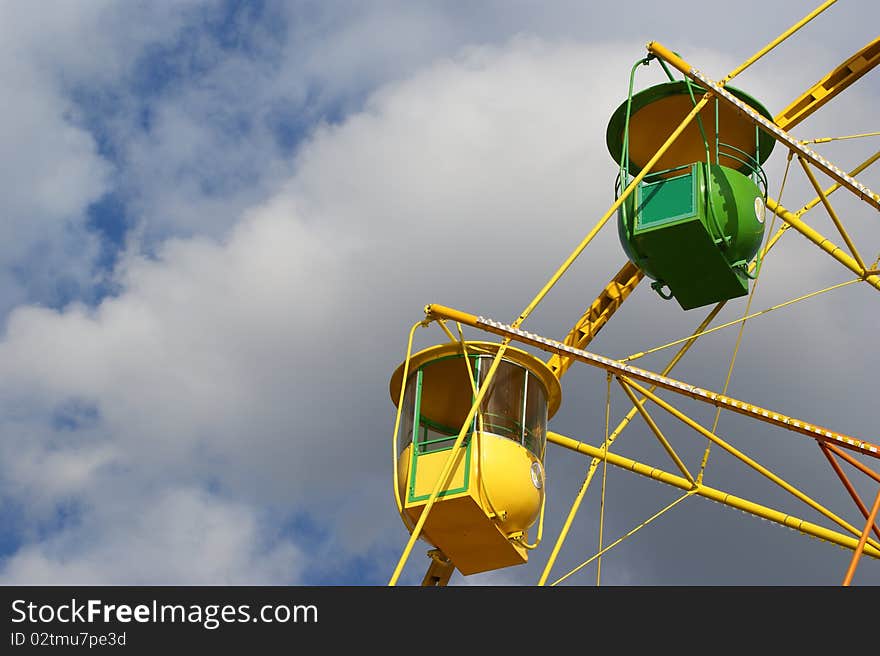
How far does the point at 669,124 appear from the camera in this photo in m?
27.7

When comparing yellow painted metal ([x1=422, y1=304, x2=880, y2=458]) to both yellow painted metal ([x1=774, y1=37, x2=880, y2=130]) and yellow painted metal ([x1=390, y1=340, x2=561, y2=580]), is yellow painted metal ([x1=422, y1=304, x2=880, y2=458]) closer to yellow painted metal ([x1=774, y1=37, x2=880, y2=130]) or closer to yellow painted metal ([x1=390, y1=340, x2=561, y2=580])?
yellow painted metal ([x1=390, y1=340, x2=561, y2=580])

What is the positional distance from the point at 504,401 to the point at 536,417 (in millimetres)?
792

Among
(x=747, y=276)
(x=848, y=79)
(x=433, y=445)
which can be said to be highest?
(x=848, y=79)

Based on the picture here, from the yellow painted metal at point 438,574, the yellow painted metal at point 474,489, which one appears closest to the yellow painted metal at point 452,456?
the yellow painted metal at point 474,489

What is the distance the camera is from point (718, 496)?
2873 centimetres

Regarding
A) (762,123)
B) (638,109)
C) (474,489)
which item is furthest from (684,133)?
(474,489)

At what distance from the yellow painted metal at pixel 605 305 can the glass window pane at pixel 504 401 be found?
615 centimetres

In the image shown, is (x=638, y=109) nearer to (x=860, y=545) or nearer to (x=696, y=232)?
(x=696, y=232)

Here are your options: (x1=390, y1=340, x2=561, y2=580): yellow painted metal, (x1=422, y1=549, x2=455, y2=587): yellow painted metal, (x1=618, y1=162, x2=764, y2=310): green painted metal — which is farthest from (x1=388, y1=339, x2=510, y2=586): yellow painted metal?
(x1=422, y1=549, x2=455, y2=587): yellow painted metal

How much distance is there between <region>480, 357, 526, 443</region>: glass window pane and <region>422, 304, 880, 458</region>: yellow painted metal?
4.58 ft
